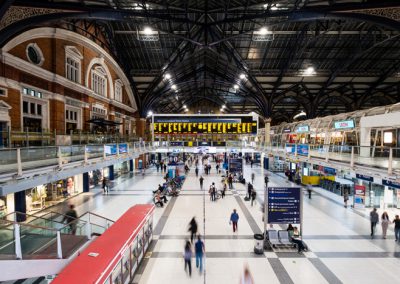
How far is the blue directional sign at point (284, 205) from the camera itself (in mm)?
9867

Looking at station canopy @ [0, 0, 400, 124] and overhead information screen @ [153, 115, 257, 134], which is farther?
overhead information screen @ [153, 115, 257, 134]

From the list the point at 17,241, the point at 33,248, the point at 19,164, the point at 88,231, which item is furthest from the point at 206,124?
the point at 17,241

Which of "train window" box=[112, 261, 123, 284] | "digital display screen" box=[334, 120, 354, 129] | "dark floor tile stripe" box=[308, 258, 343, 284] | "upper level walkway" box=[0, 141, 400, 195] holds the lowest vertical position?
"dark floor tile stripe" box=[308, 258, 343, 284]

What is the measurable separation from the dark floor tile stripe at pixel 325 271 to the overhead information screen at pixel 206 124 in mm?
16251

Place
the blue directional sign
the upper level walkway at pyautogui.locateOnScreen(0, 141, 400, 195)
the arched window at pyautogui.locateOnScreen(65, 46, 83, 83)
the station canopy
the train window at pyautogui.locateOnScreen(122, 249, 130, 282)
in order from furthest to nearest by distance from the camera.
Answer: the arched window at pyautogui.locateOnScreen(65, 46, 83, 83) → the station canopy → the blue directional sign → the upper level walkway at pyautogui.locateOnScreen(0, 141, 400, 195) → the train window at pyautogui.locateOnScreen(122, 249, 130, 282)

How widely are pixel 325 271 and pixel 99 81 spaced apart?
23.5 metres

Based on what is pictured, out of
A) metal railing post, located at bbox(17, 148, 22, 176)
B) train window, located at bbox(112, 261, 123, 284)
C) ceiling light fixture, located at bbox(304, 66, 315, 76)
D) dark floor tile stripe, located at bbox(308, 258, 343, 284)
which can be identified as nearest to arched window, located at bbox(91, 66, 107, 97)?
metal railing post, located at bbox(17, 148, 22, 176)

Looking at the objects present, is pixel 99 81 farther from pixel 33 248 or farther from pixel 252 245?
pixel 252 245

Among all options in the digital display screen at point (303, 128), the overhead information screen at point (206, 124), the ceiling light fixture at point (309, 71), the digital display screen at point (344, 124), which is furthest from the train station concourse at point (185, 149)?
the digital display screen at point (303, 128)

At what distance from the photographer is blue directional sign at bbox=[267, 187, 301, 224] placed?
9867 millimetres

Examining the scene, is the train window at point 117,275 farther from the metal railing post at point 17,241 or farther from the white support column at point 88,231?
the white support column at point 88,231

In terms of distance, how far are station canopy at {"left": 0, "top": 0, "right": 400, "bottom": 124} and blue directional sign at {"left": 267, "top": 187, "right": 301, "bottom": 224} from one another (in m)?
11.4

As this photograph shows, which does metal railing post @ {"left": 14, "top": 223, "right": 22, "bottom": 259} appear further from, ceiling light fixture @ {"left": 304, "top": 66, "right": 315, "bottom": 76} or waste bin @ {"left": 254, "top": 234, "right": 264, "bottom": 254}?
ceiling light fixture @ {"left": 304, "top": 66, "right": 315, "bottom": 76}

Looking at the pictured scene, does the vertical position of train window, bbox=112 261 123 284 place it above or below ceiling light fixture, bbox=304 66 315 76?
below
